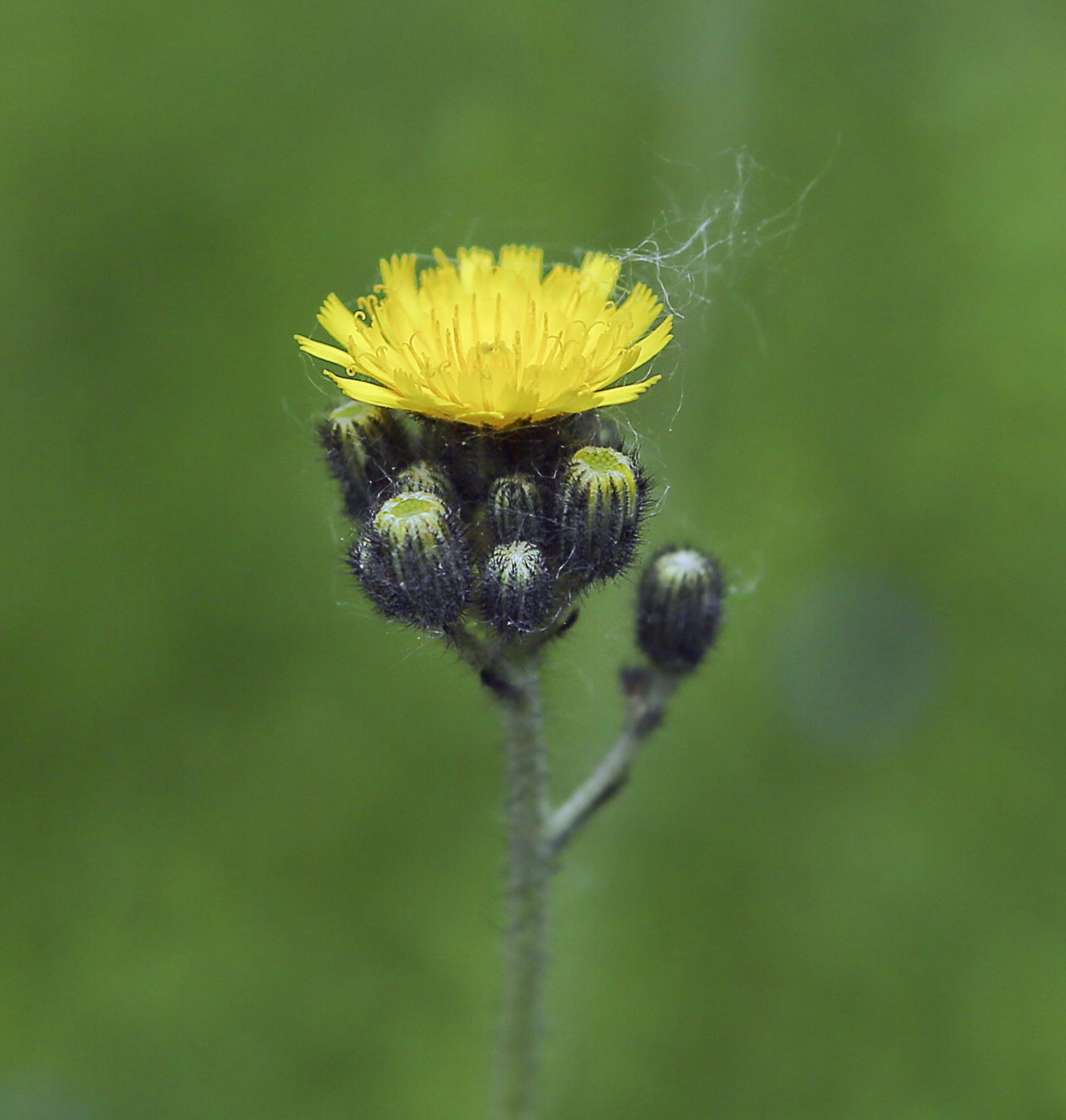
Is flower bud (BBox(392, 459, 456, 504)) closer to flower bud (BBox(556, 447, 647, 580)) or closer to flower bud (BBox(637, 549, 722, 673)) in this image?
flower bud (BBox(556, 447, 647, 580))

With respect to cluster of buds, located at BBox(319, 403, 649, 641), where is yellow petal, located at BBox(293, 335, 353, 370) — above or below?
above

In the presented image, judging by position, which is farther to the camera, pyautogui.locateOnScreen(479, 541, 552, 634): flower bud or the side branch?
the side branch

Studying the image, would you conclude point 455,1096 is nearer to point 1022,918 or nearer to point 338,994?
point 338,994

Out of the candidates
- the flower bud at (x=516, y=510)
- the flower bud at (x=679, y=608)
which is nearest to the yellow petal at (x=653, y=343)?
the flower bud at (x=516, y=510)

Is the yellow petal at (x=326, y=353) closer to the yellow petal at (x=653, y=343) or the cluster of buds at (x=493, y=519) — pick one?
the cluster of buds at (x=493, y=519)

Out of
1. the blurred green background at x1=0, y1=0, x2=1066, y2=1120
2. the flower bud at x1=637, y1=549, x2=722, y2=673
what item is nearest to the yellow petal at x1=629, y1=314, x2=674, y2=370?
the flower bud at x1=637, y1=549, x2=722, y2=673

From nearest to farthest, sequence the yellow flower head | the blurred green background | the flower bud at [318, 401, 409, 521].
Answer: the yellow flower head
the flower bud at [318, 401, 409, 521]
the blurred green background

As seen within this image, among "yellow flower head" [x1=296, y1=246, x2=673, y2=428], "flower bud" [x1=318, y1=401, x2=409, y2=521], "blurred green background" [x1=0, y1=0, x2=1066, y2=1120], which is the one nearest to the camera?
"yellow flower head" [x1=296, y1=246, x2=673, y2=428]

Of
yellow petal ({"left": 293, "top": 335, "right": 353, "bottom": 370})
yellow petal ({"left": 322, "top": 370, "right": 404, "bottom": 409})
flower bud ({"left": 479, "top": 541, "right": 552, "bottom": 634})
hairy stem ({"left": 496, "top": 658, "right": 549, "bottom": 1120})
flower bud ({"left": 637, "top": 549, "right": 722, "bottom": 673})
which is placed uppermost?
yellow petal ({"left": 293, "top": 335, "right": 353, "bottom": 370})
